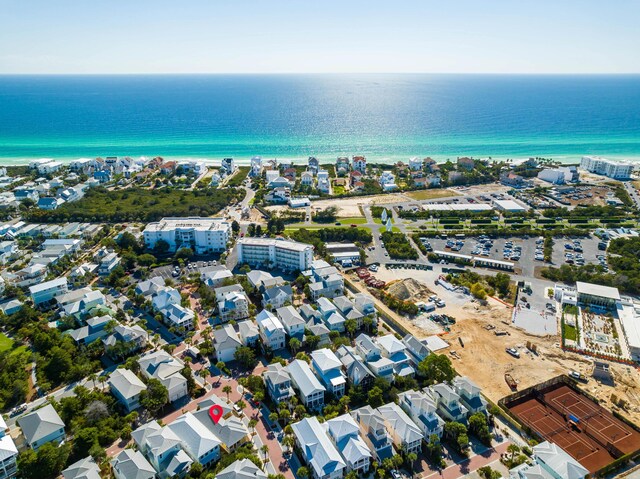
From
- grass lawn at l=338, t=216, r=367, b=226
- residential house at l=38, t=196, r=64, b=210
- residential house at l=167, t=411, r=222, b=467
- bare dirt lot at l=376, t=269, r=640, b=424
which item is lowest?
bare dirt lot at l=376, t=269, r=640, b=424

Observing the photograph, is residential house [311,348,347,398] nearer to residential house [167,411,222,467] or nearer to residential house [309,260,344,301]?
residential house [167,411,222,467]

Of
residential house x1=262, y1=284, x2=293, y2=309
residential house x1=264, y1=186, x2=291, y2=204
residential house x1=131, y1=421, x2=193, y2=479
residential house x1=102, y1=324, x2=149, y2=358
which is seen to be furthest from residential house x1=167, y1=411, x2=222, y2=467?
residential house x1=264, y1=186, x2=291, y2=204

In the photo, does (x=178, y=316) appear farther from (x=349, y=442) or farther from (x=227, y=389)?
(x=349, y=442)

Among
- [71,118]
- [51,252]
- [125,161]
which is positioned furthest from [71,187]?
[71,118]

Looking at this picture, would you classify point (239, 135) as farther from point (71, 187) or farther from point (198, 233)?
point (198, 233)

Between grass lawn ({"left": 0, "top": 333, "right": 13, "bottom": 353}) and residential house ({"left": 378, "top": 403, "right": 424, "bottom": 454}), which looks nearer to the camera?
residential house ({"left": 378, "top": 403, "right": 424, "bottom": 454})

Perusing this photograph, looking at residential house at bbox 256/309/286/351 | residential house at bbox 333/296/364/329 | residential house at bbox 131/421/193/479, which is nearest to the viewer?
residential house at bbox 131/421/193/479

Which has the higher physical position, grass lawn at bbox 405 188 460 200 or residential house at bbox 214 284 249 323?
grass lawn at bbox 405 188 460 200
